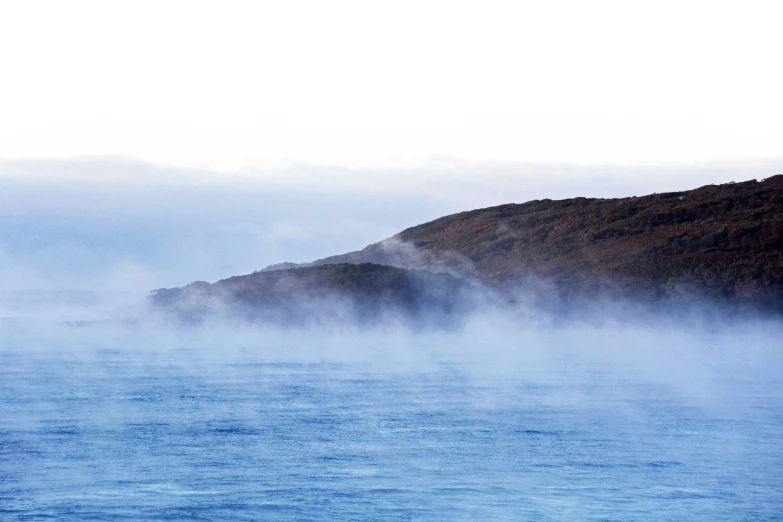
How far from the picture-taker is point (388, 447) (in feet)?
63.5

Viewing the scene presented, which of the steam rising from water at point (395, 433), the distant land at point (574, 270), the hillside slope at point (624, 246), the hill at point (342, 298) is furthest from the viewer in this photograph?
the hill at point (342, 298)

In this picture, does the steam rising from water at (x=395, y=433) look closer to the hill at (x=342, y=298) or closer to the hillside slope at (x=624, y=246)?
the hill at (x=342, y=298)

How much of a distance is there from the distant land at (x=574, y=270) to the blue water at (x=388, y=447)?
1821 cm

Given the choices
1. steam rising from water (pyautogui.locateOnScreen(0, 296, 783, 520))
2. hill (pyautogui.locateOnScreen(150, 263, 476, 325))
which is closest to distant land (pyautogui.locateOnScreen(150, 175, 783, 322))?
hill (pyautogui.locateOnScreen(150, 263, 476, 325))

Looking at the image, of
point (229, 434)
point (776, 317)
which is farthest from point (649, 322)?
point (229, 434)

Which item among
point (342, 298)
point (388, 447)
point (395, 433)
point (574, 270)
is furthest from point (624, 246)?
point (388, 447)

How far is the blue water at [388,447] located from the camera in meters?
14.9

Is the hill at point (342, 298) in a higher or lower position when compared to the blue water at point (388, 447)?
higher

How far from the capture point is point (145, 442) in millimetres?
19750

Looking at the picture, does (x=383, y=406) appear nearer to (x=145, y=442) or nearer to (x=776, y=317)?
(x=145, y=442)

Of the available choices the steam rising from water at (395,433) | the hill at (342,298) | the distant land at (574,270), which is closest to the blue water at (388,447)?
the steam rising from water at (395,433)

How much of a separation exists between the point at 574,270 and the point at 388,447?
3703cm

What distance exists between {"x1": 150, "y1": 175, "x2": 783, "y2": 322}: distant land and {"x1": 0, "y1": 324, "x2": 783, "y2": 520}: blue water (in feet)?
59.8

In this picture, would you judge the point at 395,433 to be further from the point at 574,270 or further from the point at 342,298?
the point at 574,270
